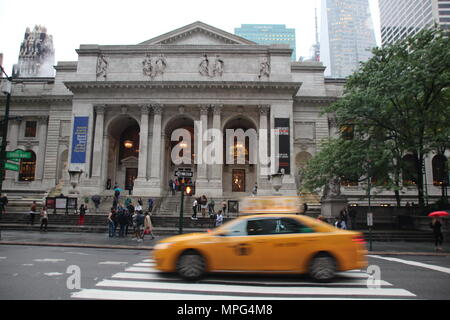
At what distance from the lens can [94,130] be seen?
36.9 meters

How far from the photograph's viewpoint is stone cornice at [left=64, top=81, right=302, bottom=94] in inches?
1406

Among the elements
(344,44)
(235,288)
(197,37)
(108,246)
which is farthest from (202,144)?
(344,44)

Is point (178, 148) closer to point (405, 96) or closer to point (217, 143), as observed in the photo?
point (217, 143)

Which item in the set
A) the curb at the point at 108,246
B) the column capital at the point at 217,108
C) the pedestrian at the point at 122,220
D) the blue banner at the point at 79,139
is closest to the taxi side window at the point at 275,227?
the curb at the point at 108,246

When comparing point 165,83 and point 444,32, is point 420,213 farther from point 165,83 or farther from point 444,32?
point 165,83

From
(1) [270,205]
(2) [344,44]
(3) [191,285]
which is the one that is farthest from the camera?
(2) [344,44]

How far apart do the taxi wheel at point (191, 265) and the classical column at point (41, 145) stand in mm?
40784

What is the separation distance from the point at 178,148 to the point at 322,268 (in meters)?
34.9

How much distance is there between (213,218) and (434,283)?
17916 mm

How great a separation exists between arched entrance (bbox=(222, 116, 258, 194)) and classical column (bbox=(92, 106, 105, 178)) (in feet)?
48.1

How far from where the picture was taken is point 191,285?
21.3 feet

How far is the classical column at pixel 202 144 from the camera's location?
34.8 m

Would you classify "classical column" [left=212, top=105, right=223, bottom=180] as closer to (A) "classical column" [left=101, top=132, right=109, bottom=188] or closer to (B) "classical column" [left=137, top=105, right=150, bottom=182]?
(B) "classical column" [left=137, top=105, right=150, bottom=182]
